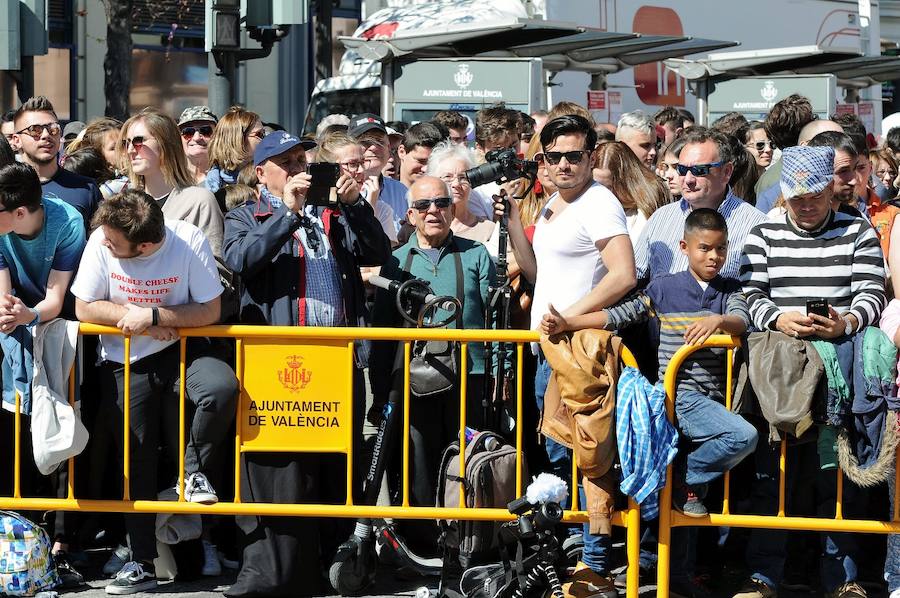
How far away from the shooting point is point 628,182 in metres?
7.20

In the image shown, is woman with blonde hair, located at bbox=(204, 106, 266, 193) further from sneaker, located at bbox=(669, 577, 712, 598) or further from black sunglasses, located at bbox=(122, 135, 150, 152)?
sneaker, located at bbox=(669, 577, 712, 598)

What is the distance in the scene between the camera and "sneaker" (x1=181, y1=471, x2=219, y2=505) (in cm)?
598

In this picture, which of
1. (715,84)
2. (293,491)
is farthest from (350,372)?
(715,84)

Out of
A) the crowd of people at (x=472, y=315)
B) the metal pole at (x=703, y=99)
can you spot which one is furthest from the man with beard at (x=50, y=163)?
the metal pole at (x=703, y=99)

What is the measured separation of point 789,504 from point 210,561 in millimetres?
2773

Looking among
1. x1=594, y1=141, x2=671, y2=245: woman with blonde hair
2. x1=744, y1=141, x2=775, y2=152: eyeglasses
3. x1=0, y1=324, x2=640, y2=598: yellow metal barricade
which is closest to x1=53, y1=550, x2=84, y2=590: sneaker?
x1=0, y1=324, x2=640, y2=598: yellow metal barricade

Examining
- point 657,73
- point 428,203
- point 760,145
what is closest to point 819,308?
point 428,203

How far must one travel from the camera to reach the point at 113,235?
5844mm

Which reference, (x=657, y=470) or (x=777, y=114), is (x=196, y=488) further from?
(x=777, y=114)

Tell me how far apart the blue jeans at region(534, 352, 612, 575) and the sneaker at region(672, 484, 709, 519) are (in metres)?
0.35

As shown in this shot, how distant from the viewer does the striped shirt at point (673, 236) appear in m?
6.30

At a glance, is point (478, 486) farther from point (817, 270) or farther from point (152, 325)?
point (817, 270)

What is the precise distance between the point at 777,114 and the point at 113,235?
464 centimetres

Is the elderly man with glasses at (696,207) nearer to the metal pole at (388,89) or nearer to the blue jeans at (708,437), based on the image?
the blue jeans at (708,437)
